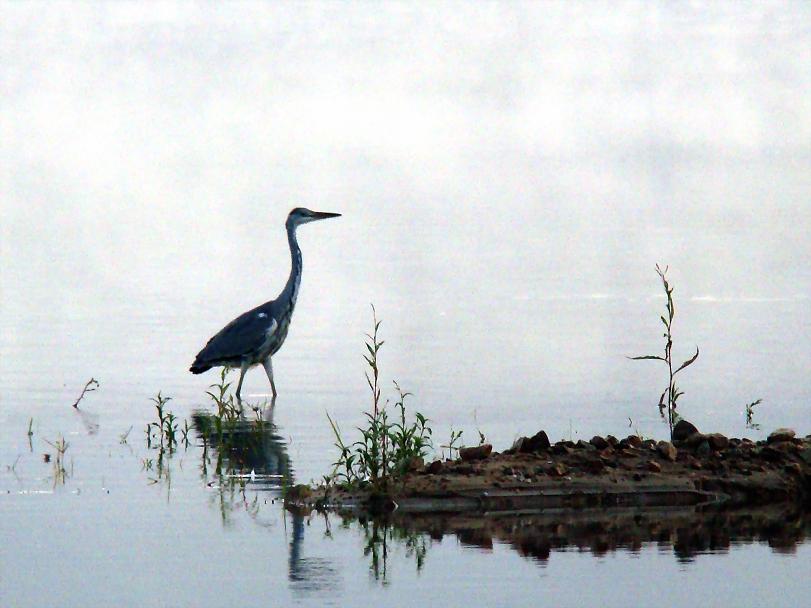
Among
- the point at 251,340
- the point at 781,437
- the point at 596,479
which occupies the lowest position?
the point at 596,479

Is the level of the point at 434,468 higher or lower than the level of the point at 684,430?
lower

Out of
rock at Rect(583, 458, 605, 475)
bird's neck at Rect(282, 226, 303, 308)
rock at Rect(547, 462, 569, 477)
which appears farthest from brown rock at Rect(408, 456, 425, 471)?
bird's neck at Rect(282, 226, 303, 308)

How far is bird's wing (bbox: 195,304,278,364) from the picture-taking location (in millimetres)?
19703

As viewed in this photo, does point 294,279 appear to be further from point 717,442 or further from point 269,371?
point 717,442

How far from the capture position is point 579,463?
12.4m

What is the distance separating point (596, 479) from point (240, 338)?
8253 mm

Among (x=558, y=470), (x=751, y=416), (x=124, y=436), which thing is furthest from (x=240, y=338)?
(x=558, y=470)

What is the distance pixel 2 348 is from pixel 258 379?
16.9 feet

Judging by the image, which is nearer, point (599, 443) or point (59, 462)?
point (599, 443)

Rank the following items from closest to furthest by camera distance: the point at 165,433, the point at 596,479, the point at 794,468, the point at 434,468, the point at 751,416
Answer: the point at 596,479 < the point at 434,468 < the point at 794,468 < the point at 165,433 < the point at 751,416

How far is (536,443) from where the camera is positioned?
1268 centimetres

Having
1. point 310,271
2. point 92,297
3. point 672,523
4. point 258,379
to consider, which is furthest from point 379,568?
point 310,271

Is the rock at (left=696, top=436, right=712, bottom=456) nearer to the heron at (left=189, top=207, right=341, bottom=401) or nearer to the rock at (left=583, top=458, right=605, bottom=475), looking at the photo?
the rock at (left=583, top=458, right=605, bottom=475)

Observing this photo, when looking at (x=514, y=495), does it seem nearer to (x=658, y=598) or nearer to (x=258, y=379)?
(x=658, y=598)
